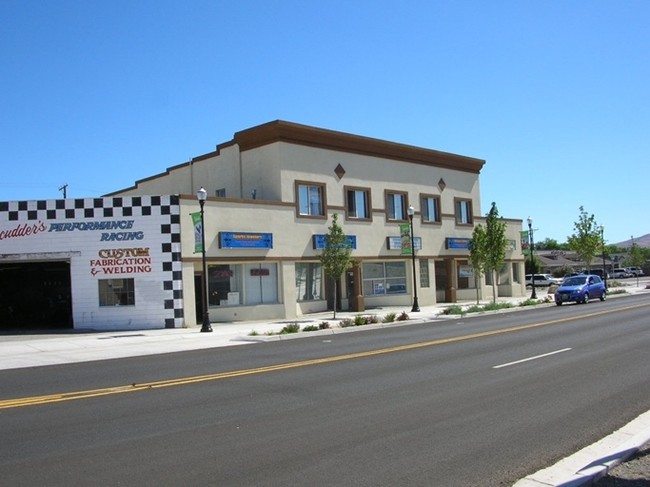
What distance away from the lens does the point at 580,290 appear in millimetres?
34719

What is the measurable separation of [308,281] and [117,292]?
33.4 feet

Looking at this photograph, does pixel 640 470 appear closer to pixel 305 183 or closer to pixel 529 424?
pixel 529 424

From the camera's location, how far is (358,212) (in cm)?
3447

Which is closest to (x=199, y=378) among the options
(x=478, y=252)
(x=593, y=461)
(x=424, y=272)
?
(x=593, y=461)

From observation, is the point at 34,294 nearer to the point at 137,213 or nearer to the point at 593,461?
the point at 137,213

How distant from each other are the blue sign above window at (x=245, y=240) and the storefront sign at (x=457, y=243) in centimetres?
1441

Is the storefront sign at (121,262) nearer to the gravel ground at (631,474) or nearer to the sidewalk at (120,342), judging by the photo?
the sidewalk at (120,342)

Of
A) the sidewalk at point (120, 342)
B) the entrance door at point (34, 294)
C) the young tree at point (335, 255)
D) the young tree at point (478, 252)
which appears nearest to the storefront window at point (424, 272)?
the young tree at point (478, 252)

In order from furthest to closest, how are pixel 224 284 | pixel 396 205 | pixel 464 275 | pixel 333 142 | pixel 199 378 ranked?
1. pixel 464 275
2. pixel 396 205
3. pixel 333 142
4. pixel 224 284
5. pixel 199 378

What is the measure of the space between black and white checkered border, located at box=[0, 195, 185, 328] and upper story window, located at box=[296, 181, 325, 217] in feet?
23.2

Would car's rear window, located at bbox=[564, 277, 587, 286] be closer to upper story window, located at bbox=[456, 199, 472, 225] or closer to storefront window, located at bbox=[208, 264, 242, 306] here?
upper story window, located at bbox=[456, 199, 472, 225]

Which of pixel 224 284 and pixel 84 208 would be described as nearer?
pixel 84 208

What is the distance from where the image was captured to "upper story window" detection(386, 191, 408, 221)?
1423 inches

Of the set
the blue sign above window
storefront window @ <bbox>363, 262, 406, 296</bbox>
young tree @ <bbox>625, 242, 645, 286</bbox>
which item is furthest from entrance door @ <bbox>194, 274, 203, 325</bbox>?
young tree @ <bbox>625, 242, 645, 286</bbox>
